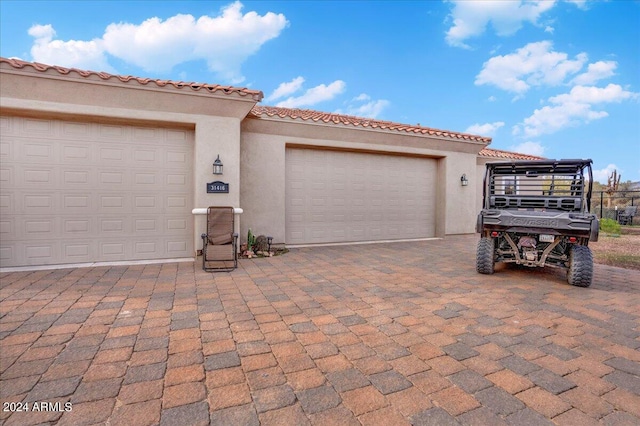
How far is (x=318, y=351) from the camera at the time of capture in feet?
8.57

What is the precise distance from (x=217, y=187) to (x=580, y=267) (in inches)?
269

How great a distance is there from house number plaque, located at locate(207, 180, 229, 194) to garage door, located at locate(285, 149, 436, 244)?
6.51 feet

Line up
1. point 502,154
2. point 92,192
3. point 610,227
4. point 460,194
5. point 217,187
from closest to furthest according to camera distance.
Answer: point 92,192
point 217,187
point 460,194
point 610,227
point 502,154

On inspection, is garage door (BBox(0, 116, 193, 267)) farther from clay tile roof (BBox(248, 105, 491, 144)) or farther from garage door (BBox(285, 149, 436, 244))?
garage door (BBox(285, 149, 436, 244))

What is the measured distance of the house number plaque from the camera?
670 cm

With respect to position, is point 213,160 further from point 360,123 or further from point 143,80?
point 360,123

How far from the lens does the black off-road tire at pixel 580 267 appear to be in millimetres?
4625

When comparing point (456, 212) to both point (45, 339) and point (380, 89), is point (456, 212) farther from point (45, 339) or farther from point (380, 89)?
point (45, 339)

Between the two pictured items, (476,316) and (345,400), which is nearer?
(345,400)

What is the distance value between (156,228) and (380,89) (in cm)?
1364

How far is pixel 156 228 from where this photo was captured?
Result: 666cm

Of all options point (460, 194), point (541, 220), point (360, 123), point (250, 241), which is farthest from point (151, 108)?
point (460, 194)

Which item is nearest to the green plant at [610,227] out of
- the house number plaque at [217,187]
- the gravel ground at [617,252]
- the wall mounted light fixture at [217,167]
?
the gravel ground at [617,252]

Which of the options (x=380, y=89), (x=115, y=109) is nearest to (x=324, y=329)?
(x=115, y=109)
